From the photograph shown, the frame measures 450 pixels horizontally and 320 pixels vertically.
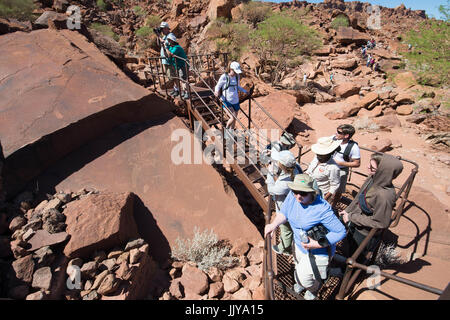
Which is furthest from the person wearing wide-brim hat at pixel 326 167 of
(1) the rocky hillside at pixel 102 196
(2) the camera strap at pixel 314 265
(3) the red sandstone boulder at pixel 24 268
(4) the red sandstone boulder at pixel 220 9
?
(4) the red sandstone boulder at pixel 220 9

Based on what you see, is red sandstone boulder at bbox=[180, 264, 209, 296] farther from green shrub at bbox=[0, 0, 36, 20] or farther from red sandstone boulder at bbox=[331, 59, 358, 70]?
red sandstone boulder at bbox=[331, 59, 358, 70]

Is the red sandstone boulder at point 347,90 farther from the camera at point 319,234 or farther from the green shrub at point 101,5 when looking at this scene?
the green shrub at point 101,5

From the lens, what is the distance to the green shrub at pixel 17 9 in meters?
14.1

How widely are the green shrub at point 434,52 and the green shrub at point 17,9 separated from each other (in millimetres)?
22386

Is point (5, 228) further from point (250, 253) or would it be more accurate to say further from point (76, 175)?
point (250, 253)

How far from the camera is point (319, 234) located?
7.29 feet

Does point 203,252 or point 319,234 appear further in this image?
point 203,252

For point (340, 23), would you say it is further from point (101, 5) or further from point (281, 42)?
point (101, 5)

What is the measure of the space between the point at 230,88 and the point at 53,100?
11.7 feet

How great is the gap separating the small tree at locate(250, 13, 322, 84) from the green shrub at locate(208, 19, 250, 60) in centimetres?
213

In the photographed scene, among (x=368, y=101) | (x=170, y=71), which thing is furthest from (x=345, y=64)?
(x=170, y=71)

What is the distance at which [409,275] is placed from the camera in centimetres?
318

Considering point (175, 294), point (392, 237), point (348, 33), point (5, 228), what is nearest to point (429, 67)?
point (392, 237)
